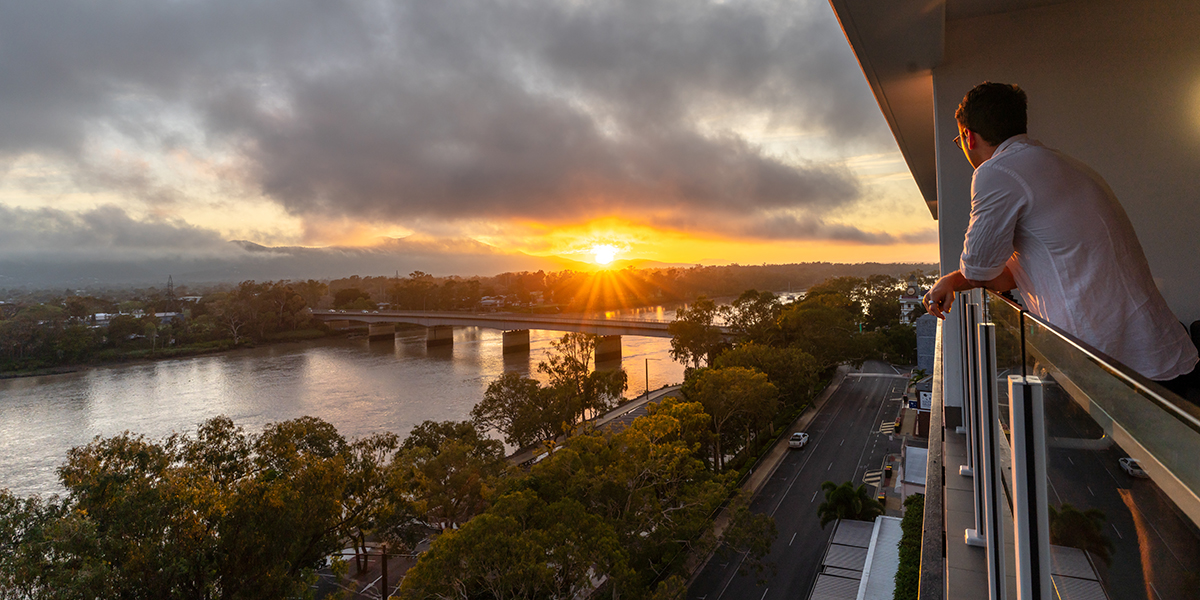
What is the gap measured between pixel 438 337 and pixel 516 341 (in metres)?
5.88

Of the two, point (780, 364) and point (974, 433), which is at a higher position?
point (974, 433)

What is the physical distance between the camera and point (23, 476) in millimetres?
12586

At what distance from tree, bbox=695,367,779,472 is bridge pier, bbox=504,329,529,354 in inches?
676

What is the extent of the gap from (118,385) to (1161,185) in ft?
89.8

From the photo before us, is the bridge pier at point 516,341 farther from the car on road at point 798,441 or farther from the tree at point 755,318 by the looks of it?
the car on road at point 798,441

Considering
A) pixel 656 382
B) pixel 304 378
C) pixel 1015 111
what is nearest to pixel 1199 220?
pixel 1015 111

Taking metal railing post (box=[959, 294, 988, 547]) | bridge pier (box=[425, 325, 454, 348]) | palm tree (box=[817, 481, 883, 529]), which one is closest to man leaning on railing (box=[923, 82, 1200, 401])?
metal railing post (box=[959, 294, 988, 547])

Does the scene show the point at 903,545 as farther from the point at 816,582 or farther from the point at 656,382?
the point at 656,382

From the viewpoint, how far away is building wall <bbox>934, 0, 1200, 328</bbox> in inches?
99.2

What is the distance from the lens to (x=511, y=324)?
30.3 m

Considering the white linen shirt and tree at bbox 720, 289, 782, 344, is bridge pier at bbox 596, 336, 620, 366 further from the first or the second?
the white linen shirt

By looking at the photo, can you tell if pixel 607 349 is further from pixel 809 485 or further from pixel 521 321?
pixel 809 485

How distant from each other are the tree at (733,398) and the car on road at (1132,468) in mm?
11893

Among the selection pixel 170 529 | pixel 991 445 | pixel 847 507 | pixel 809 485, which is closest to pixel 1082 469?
pixel 991 445
